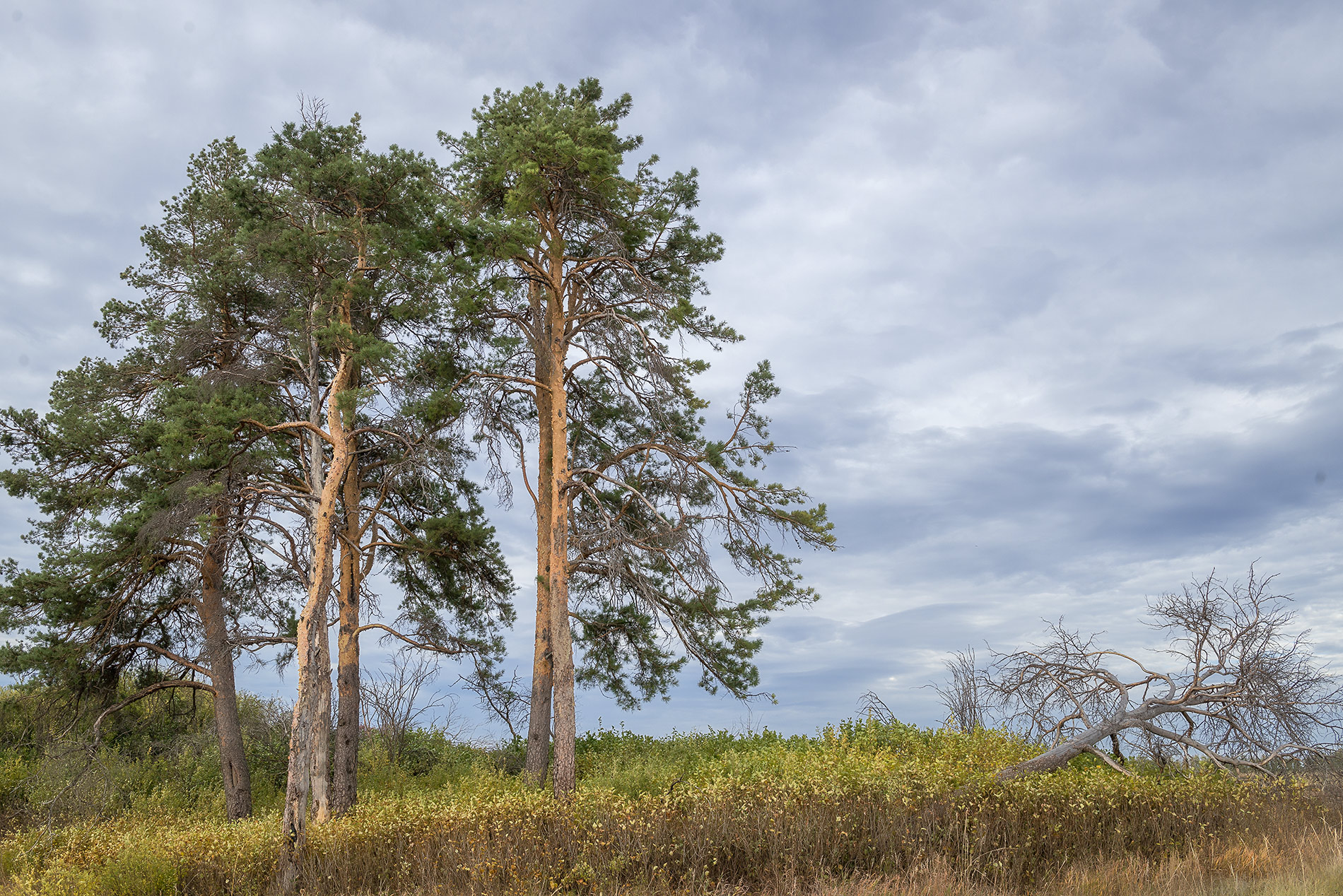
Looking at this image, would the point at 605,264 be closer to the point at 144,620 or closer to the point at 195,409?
the point at 195,409

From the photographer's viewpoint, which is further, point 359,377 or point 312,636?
point 359,377

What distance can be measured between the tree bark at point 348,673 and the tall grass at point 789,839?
148 inches

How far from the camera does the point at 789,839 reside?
855cm

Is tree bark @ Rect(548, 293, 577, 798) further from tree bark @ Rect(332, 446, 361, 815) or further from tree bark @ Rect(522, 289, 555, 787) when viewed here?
tree bark @ Rect(332, 446, 361, 815)

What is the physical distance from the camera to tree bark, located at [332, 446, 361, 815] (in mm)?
15703

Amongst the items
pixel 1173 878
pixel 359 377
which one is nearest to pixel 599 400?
pixel 359 377

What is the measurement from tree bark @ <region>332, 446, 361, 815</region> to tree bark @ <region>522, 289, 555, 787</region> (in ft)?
10.9

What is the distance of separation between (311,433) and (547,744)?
23.1ft

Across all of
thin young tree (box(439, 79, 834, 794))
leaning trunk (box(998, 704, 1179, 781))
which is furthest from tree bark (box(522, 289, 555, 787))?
leaning trunk (box(998, 704, 1179, 781))

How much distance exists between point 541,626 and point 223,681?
7203 millimetres

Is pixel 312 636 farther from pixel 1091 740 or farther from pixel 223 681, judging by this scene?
pixel 1091 740

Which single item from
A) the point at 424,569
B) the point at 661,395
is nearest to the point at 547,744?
the point at 424,569

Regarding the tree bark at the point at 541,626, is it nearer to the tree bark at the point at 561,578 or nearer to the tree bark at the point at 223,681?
the tree bark at the point at 561,578

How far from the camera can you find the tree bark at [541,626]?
15.5 meters
